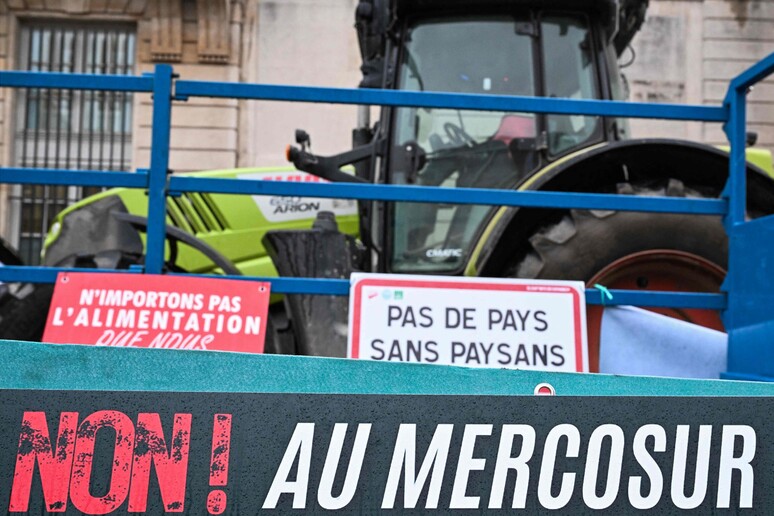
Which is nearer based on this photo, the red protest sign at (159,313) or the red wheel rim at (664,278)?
the red protest sign at (159,313)

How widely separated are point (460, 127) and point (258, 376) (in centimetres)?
271

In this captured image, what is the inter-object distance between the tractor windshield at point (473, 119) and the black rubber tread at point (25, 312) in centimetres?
160

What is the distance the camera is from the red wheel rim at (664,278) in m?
3.21

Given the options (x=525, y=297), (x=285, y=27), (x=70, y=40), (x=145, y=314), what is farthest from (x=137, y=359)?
(x=70, y=40)

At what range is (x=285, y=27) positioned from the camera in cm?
1488

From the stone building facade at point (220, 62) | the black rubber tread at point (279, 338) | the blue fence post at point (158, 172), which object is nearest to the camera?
the blue fence post at point (158, 172)

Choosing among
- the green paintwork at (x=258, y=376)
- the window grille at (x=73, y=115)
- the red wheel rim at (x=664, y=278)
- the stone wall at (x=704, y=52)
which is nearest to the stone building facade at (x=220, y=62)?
the window grille at (x=73, y=115)

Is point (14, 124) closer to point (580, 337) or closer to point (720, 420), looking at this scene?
point (580, 337)

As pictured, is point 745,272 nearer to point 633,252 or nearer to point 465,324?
point 633,252

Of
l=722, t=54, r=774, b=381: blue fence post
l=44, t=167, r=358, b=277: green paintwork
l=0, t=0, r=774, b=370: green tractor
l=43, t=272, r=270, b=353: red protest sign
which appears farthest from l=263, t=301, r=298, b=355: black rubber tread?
l=722, t=54, r=774, b=381: blue fence post

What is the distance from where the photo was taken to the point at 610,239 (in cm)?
322

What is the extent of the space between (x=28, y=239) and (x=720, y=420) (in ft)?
48.0

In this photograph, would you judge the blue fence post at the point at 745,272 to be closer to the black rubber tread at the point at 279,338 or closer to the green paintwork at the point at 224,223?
the black rubber tread at the point at 279,338

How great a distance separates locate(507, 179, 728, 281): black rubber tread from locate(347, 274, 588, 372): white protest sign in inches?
12.9
